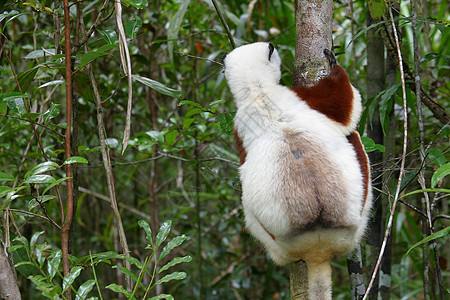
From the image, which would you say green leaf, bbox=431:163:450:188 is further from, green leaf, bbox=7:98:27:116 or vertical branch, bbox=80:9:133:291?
green leaf, bbox=7:98:27:116

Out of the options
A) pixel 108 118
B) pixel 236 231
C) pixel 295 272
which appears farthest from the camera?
pixel 236 231

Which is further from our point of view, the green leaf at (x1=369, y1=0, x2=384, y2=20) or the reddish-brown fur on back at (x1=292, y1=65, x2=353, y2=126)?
the green leaf at (x1=369, y1=0, x2=384, y2=20)

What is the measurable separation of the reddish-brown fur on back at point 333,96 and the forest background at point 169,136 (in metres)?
0.26

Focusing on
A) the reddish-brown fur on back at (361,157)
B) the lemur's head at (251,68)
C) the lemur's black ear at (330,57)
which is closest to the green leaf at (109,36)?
the lemur's head at (251,68)

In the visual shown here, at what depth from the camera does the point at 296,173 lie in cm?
182

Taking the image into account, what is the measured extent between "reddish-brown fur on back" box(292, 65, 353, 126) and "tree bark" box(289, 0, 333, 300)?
1.3 inches

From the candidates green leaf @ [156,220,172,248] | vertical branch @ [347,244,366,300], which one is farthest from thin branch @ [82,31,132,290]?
vertical branch @ [347,244,366,300]

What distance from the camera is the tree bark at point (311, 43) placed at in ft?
6.49

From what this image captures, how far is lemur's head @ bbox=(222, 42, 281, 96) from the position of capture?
216cm

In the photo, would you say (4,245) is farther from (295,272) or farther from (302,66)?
(302,66)

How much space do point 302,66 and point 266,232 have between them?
787 mm

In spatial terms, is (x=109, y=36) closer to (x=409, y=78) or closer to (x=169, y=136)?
(x=169, y=136)

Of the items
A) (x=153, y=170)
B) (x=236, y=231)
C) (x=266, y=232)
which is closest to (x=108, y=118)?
(x=153, y=170)

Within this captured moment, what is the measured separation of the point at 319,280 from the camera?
187 centimetres
